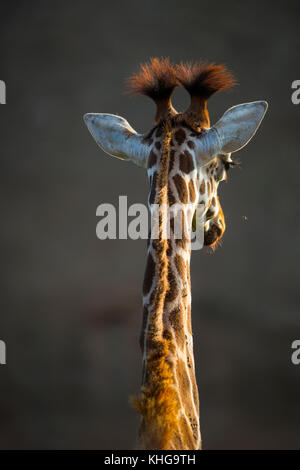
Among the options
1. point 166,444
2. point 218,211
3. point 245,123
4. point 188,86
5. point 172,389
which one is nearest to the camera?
point 166,444

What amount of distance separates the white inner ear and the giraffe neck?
0.45ft

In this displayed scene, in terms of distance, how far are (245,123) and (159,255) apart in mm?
562

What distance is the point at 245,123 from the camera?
5.98 feet

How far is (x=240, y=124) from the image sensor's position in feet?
5.98

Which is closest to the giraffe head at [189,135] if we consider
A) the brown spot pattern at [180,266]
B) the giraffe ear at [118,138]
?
the giraffe ear at [118,138]

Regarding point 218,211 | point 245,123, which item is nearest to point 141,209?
point 218,211

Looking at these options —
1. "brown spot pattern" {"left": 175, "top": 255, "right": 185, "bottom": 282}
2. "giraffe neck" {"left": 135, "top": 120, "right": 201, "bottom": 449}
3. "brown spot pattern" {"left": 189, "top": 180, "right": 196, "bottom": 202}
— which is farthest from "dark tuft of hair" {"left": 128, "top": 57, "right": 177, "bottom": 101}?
"brown spot pattern" {"left": 175, "top": 255, "right": 185, "bottom": 282}

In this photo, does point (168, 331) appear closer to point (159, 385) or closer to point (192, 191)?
point (159, 385)

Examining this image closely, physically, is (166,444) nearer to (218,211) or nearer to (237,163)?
(218,211)

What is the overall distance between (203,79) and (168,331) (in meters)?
1.01

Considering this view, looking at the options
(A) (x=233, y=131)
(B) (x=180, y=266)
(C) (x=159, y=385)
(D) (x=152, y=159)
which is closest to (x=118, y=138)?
(D) (x=152, y=159)

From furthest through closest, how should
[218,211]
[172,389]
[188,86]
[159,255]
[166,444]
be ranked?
[218,211]
[188,86]
[159,255]
[172,389]
[166,444]

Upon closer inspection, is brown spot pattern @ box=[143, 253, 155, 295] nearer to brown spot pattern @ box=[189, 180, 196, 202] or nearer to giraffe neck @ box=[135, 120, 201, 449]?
giraffe neck @ box=[135, 120, 201, 449]

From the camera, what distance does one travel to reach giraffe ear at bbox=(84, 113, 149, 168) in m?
2.01
